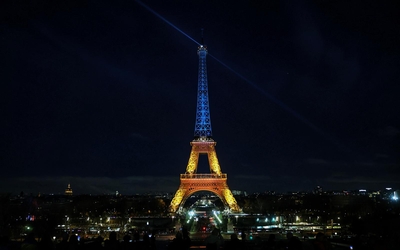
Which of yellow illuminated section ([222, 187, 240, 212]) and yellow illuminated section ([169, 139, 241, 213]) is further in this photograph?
yellow illuminated section ([169, 139, 241, 213])

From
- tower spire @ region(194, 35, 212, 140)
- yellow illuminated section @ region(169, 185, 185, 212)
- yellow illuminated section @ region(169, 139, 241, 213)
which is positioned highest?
tower spire @ region(194, 35, 212, 140)

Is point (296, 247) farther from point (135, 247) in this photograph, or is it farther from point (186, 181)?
point (186, 181)

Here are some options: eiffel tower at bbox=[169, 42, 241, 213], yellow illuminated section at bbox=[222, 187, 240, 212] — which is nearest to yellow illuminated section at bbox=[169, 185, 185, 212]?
eiffel tower at bbox=[169, 42, 241, 213]

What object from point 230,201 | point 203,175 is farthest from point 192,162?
point 230,201

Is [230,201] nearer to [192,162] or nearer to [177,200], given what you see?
[177,200]

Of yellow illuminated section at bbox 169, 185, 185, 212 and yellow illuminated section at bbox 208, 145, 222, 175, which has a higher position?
yellow illuminated section at bbox 208, 145, 222, 175

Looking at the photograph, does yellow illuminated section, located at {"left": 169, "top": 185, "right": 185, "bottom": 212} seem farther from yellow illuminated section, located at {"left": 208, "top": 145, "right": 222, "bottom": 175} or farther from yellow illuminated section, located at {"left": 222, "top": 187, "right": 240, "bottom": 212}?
yellow illuminated section, located at {"left": 222, "top": 187, "right": 240, "bottom": 212}

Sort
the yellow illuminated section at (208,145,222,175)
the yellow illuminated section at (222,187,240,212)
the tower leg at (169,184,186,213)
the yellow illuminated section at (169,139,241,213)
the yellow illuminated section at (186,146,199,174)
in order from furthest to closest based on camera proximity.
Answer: the yellow illuminated section at (208,145,222,175) → the yellow illuminated section at (186,146,199,174) → the yellow illuminated section at (169,139,241,213) → the yellow illuminated section at (222,187,240,212) → the tower leg at (169,184,186,213)

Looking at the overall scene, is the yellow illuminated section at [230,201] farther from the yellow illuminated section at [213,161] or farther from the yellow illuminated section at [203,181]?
the yellow illuminated section at [213,161]

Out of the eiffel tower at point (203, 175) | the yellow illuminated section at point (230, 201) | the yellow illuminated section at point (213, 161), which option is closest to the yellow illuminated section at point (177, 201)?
the eiffel tower at point (203, 175)

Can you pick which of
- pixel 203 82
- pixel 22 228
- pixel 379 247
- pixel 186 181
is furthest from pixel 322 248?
pixel 203 82
